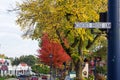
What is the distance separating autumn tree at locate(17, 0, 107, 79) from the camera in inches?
1391

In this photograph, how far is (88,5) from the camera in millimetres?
35688

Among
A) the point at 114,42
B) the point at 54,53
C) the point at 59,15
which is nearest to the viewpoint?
the point at 114,42

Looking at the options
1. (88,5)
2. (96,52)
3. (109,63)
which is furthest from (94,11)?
(96,52)

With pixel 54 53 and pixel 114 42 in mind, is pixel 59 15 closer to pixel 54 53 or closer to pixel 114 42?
pixel 114 42

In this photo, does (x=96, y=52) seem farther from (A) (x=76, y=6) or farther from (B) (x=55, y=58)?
(A) (x=76, y=6)

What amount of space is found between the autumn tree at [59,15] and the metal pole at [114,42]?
60.5 feet

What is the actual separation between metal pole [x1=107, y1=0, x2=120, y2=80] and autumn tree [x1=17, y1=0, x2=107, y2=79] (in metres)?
18.4

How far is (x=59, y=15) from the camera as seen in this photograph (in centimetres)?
3597

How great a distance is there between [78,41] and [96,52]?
3143cm

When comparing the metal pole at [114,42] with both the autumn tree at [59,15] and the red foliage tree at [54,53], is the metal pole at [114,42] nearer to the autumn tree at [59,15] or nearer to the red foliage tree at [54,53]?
the autumn tree at [59,15]

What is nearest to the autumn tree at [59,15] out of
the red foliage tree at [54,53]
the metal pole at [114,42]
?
the metal pole at [114,42]

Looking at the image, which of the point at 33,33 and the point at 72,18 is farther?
the point at 33,33

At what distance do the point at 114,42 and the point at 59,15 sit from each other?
64.5 ft

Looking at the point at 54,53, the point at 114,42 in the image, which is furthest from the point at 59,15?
the point at 54,53
